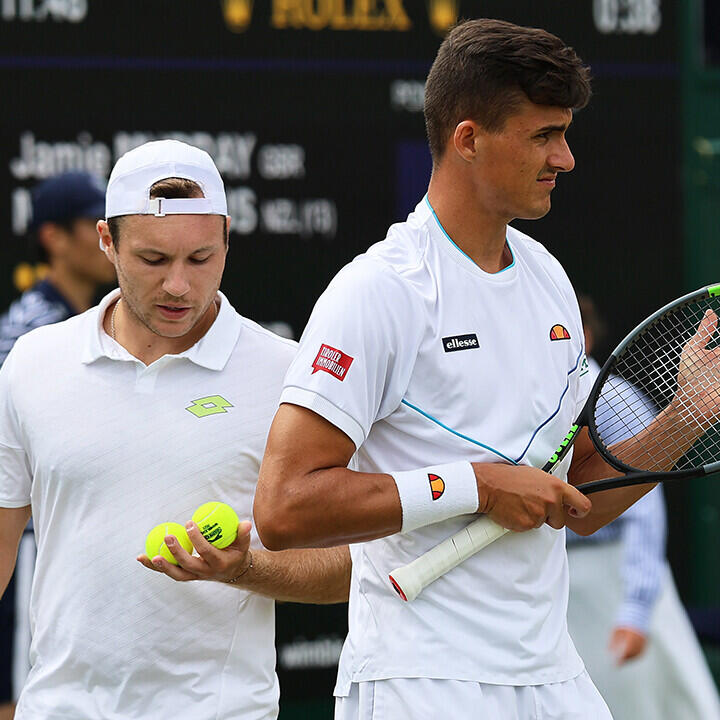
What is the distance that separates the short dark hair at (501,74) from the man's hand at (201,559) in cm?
76

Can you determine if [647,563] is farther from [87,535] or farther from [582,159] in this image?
[87,535]

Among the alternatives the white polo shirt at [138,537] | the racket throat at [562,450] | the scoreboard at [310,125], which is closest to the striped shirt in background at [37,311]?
the scoreboard at [310,125]

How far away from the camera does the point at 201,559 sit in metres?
2.54

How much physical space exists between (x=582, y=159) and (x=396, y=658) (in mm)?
3109

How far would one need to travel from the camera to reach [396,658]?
8.20ft

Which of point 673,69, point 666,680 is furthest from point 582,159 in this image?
point 666,680

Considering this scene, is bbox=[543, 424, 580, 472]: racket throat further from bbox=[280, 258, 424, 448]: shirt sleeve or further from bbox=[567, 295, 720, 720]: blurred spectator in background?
bbox=[567, 295, 720, 720]: blurred spectator in background

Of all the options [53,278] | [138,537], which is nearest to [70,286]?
[53,278]

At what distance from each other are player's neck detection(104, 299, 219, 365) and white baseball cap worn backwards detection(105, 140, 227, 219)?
0.63 feet

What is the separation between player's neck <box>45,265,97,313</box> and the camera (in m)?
4.66

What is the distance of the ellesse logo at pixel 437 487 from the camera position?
2449mm

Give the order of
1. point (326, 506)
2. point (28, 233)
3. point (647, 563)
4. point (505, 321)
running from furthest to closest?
point (647, 563) → point (28, 233) → point (505, 321) → point (326, 506)

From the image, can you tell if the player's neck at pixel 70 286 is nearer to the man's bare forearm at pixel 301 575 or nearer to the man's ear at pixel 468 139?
Answer: the man's bare forearm at pixel 301 575

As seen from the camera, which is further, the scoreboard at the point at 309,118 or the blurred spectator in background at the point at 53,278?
the scoreboard at the point at 309,118
